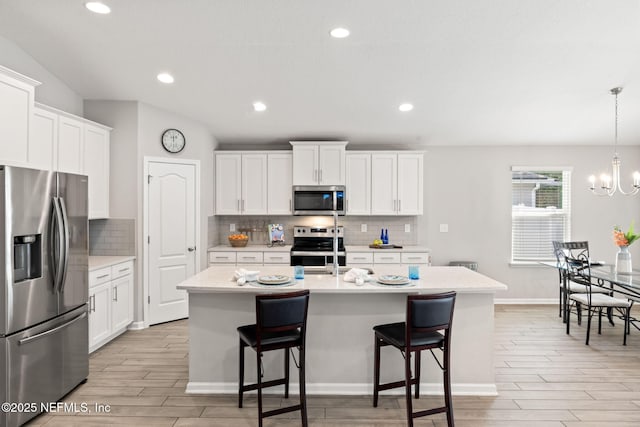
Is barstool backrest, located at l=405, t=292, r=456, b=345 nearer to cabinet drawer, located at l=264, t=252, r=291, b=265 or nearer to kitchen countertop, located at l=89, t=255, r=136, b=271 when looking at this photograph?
kitchen countertop, located at l=89, t=255, r=136, b=271

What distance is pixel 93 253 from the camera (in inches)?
191

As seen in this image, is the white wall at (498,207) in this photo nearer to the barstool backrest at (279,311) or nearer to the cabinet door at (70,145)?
the barstool backrest at (279,311)

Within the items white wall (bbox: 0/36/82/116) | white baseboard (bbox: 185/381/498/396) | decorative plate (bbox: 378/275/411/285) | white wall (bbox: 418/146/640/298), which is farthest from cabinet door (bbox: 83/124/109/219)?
white wall (bbox: 418/146/640/298)

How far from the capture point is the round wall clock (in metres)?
5.12

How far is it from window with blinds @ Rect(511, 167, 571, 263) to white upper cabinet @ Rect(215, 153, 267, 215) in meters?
3.92

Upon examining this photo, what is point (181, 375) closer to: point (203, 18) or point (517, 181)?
point (203, 18)

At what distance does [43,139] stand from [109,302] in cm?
175

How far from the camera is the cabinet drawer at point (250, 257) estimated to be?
5.73 meters

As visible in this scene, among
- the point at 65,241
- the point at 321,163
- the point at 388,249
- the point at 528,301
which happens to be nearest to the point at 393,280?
the point at 65,241

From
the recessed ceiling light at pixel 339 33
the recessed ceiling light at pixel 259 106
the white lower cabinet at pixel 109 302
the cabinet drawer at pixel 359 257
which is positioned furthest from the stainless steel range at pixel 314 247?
the recessed ceiling light at pixel 339 33

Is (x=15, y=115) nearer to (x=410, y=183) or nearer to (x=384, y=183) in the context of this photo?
(x=384, y=183)

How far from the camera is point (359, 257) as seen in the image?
575 centimetres

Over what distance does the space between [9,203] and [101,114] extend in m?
2.58

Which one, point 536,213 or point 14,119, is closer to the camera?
point 14,119
